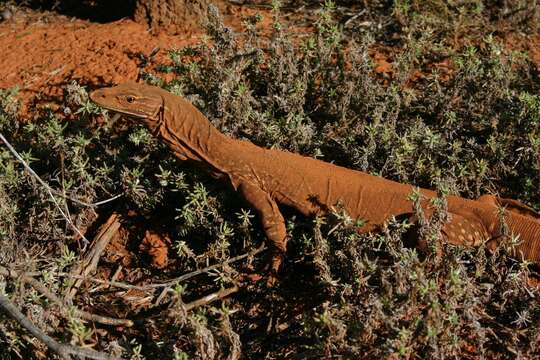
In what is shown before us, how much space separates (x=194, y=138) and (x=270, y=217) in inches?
34.3

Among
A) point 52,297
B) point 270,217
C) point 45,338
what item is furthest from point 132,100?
point 45,338

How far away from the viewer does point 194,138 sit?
5199mm

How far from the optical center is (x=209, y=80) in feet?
20.1

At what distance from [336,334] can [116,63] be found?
407 cm

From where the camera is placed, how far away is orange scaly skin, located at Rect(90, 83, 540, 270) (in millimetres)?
4965

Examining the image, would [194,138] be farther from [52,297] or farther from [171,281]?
[52,297]

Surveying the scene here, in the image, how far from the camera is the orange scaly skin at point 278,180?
4965 mm

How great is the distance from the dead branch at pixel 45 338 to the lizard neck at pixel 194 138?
67.1 inches

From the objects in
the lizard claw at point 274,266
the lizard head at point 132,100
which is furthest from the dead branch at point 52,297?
the lizard head at point 132,100

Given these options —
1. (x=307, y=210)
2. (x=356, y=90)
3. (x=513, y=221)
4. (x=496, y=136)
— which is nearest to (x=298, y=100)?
(x=356, y=90)

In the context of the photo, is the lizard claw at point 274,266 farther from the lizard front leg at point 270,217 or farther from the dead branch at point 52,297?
the dead branch at point 52,297

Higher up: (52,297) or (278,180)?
(278,180)

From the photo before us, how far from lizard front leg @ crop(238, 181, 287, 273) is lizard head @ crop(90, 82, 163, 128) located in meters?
0.91

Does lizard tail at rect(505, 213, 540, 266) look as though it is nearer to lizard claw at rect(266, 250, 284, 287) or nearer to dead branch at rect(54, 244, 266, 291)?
lizard claw at rect(266, 250, 284, 287)
